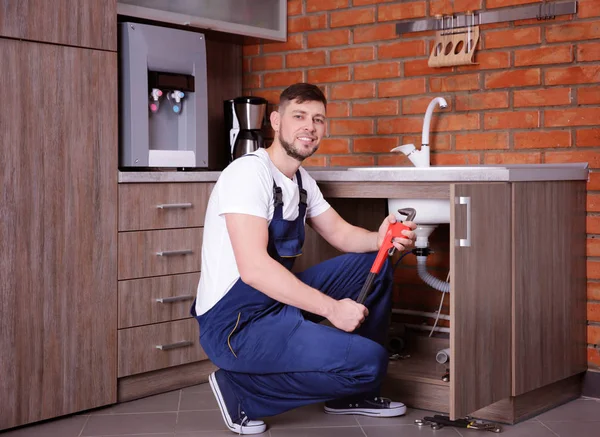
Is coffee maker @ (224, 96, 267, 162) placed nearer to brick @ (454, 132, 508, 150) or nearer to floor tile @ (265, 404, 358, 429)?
brick @ (454, 132, 508, 150)

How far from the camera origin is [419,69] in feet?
11.4

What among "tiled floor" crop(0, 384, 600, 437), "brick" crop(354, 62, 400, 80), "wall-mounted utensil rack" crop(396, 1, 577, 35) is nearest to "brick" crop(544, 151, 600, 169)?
"wall-mounted utensil rack" crop(396, 1, 577, 35)

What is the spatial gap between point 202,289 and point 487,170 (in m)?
0.98

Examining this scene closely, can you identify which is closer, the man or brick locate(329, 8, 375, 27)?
the man

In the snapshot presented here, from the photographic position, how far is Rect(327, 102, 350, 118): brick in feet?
12.2

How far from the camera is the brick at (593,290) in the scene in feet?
10.1

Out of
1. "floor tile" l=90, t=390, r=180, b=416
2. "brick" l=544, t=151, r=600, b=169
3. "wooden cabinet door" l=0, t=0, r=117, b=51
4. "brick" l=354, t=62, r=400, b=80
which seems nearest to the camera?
"wooden cabinet door" l=0, t=0, r=117, b=51

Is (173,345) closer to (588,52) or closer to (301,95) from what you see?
(301,95)

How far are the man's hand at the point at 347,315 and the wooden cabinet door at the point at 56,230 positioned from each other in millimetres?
879

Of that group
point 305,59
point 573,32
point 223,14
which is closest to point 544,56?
point 573,32

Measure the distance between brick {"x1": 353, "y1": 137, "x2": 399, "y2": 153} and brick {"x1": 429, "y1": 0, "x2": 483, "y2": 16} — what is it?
21.6 inches

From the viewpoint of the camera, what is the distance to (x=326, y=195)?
120 inches

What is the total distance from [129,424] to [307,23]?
6.56 feet

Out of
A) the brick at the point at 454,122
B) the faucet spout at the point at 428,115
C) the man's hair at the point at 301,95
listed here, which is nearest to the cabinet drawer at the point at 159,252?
the man's hair at the point at 301,95
